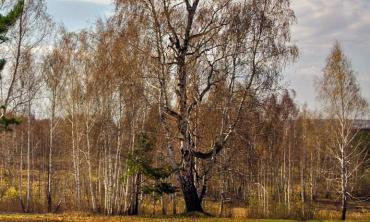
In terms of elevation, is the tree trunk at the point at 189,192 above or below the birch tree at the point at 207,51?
below

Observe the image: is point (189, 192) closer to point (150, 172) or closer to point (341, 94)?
point (150, 172)

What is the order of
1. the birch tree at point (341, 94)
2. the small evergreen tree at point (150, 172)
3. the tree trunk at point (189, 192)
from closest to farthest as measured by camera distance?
the tree trunk at point (189, 192) < the small evergreen tree at point (150, 172) < the birch tree at point (341, 94)

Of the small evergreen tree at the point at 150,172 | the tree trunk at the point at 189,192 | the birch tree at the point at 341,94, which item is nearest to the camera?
the tree trunk at the point at 189,192

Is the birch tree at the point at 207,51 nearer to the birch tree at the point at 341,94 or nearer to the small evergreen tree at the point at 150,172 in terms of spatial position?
the small evergreen tree at the point at 150,172

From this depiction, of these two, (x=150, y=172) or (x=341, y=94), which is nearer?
(x=150, y=172)

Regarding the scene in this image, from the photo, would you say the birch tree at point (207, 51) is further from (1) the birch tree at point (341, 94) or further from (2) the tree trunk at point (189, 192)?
(1) the birch tree at point (341, 94)

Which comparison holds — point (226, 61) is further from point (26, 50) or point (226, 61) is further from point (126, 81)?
point (26, 50)

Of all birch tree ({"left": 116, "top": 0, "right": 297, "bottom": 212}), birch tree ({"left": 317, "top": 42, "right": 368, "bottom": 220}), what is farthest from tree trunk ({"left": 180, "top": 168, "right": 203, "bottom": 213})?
birch tree ({"left": 317, "top": 42, "right": 368, "bottom": 220})

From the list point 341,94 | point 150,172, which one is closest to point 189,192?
point 150,172

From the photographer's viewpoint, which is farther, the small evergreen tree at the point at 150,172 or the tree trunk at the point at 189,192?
the small evergreen tree at the point at 150,172

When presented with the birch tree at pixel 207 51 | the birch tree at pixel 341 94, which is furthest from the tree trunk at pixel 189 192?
the birch tree at pixel 341 94

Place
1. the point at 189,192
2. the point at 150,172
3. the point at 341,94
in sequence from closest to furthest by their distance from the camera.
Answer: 1. the point at 189,192
2. the point at 150,172
3. the point at 341,94

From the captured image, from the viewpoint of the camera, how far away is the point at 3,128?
2258 centimetres

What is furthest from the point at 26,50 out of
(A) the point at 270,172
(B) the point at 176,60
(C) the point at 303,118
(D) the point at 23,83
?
(C) the point at 303,118
